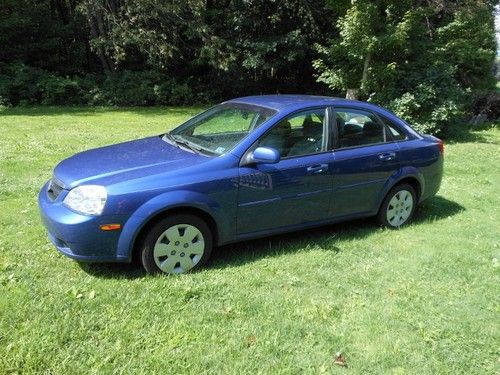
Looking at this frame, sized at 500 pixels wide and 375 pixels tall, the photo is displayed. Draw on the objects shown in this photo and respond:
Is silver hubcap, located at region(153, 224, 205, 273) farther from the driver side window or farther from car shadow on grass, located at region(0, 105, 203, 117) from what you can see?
car shadow on grass, located at region(0, 105, 203, 117)

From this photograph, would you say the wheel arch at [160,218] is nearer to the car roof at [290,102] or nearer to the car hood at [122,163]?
the car hood at [122,163]

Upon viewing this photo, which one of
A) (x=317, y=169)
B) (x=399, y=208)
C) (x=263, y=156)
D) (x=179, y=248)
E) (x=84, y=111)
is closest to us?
(x=179, y=248)

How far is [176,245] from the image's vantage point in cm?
438

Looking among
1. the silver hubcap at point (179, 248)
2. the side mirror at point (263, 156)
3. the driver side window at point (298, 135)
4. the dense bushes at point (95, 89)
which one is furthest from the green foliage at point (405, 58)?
the dense bushes at point (95, 89)

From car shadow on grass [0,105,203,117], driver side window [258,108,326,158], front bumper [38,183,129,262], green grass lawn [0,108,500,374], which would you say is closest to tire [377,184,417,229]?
green grass lawn [0,108,500,374]

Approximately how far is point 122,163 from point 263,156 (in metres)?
1.30

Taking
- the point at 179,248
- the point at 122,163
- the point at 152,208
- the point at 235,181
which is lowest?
the point at 179,248

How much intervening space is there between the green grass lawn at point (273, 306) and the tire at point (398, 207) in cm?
15

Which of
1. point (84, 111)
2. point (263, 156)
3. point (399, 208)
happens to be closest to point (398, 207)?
point (399, 208)

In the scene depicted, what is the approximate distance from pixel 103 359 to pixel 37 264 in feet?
5.58

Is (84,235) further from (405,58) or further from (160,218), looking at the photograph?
(405,58)

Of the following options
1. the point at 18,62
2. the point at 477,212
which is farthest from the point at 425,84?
the point at 18,62

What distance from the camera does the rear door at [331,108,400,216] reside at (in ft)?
17.5

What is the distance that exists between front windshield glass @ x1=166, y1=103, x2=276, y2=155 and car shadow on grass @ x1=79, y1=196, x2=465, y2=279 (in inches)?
42.0
